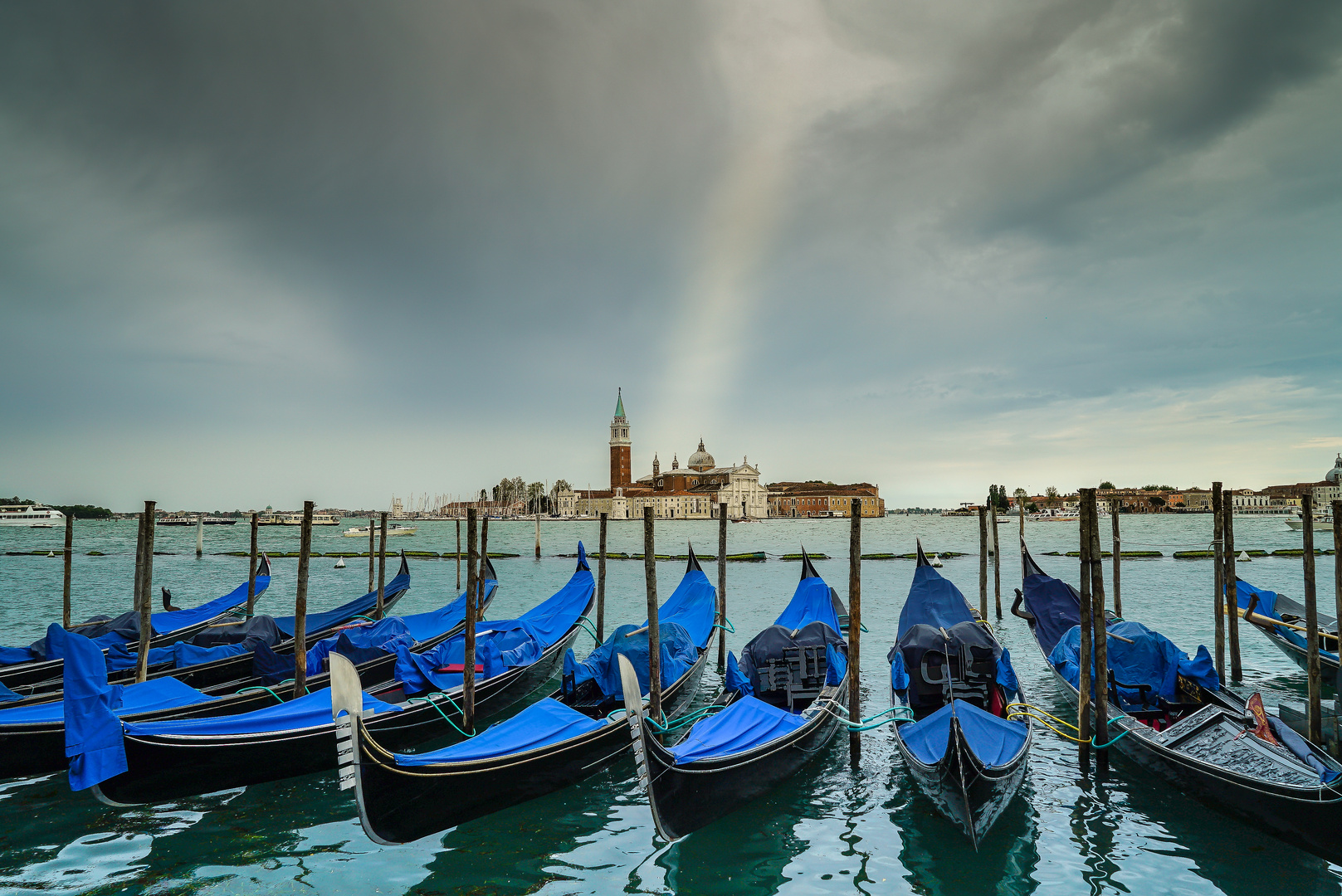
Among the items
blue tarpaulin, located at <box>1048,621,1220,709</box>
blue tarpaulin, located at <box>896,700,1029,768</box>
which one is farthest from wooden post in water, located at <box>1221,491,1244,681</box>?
blue tarpaulin, located at <box>896,700,1029,768</box>

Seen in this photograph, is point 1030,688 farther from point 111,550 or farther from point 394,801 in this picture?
point 111,550

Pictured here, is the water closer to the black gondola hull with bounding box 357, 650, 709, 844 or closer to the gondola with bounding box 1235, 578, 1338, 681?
the black gondola hull with bounding box 357, 650, 709, 844

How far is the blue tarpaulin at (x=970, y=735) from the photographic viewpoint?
4742 millimetres

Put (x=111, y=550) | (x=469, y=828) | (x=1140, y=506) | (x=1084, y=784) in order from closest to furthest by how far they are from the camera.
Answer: (x=469, y=828), (x=1084, y=784), (x=111, y=550), (x=1140, y=506)

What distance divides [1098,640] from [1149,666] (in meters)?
1.49

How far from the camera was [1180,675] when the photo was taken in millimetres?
6191

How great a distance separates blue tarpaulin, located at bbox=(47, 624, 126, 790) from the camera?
4.47 m

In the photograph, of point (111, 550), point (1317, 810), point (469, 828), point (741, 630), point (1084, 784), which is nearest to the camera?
point (1317, 810)

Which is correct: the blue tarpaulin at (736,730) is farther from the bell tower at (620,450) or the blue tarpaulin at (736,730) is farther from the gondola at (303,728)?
the bell tower at (620,450)

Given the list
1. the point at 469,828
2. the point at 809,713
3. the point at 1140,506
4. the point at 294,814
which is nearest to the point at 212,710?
the point at 294,814

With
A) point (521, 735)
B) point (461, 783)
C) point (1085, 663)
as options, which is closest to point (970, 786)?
point (1085, 663)

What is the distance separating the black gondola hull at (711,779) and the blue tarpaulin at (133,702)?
12.9 ft

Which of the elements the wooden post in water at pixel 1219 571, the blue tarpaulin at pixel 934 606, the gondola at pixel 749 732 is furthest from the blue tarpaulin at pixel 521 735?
the wooden post in water at pixel 1219 571

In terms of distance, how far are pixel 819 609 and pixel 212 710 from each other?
669cm
